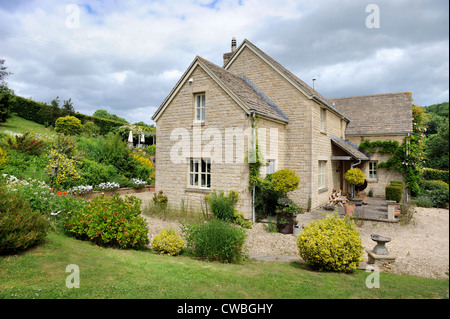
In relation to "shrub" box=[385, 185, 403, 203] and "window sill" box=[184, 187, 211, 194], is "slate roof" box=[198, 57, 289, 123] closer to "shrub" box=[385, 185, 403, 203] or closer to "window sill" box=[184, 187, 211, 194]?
"window sill" box=[184, 187, 211, 194]

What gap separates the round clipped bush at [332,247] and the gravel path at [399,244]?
4.39ft

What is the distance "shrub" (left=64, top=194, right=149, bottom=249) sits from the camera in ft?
23.9

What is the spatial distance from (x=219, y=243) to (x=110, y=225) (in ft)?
10.1

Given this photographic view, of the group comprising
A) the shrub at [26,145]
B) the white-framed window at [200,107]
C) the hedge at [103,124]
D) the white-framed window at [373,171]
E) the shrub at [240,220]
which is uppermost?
the hedge at [103,124]

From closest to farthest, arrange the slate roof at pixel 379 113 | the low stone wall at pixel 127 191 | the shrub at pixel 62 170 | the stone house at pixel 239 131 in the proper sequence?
the stone house at pixel 239 131, the shrub at pixel 62 170, the low stone wall at pixel 127 191, the slate roof at pixel 379 113

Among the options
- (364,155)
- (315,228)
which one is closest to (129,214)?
(315,228)

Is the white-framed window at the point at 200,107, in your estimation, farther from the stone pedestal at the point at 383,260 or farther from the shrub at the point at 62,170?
the stone pedestal at the point at 383,260

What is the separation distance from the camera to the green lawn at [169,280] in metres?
4.45

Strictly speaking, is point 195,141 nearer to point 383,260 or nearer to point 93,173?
point 93,173

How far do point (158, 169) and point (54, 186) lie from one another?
577 cm

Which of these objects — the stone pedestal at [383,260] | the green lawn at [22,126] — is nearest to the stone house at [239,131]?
the stone pedestal at [383,260]

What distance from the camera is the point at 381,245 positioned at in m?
6.81

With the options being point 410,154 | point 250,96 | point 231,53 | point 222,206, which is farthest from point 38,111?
point 410,154

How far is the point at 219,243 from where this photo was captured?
693cm
